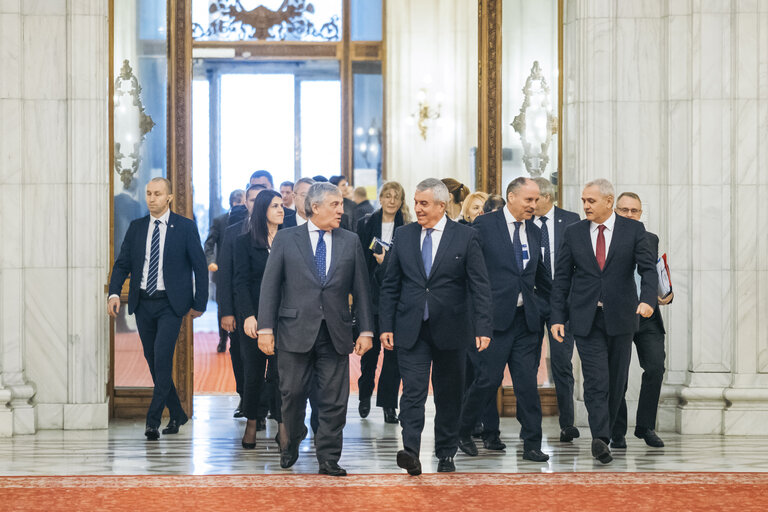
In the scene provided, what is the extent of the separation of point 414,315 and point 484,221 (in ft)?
3.20

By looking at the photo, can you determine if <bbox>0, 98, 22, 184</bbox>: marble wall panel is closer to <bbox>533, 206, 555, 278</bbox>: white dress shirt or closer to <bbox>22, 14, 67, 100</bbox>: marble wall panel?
<bbox>22, 14, 67, 100</bbox>: marble wall panel

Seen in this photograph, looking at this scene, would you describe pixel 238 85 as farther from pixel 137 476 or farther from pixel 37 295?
pixel 137 476

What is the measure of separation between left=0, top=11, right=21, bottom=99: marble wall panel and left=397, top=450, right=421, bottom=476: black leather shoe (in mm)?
4042

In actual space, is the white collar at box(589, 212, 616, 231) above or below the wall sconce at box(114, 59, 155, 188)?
below

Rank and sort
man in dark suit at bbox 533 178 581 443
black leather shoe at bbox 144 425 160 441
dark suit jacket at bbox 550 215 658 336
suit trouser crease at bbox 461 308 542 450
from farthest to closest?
black leather shoe at bbox 144 425 160 441 < man in dark suit at bbox 533 178 581 443 < suit trouser crease at bbox 461 308 542 450 < dark suit jacket at bbox 550 215 658 336

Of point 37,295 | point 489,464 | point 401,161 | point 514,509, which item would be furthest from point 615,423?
point 401,161

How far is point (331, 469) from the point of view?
21.3 feet

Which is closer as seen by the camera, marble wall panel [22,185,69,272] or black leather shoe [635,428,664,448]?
black leather shoe [635,428,664,448]

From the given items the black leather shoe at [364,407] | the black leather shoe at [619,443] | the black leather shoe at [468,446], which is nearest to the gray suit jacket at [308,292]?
the black leather shoe at [468,446]

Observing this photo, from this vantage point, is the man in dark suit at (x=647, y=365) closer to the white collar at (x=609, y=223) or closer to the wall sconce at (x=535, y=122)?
the white collar at (x=609, y=223)

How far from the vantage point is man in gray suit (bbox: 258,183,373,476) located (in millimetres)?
6426

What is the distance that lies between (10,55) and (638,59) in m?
4.60

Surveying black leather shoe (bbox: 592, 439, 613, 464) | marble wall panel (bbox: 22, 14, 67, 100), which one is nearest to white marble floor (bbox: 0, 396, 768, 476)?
black leather shoe (bbox: 592, 439, 613, 464)

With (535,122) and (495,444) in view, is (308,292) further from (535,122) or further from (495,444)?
(535,122)
